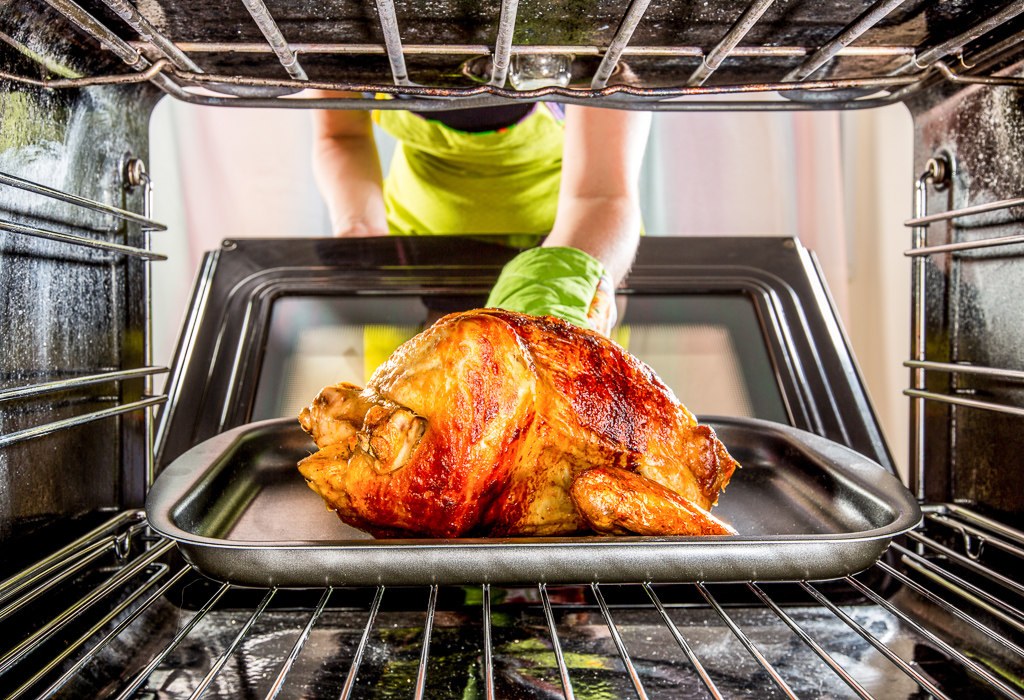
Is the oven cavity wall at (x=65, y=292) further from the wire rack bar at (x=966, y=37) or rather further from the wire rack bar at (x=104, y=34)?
the wire rack bar at (x=966, y=37)

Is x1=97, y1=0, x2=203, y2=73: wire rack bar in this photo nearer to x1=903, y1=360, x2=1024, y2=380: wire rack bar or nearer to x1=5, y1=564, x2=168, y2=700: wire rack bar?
x1=5, y1=564, x2=168, y2=700: wire rack bar

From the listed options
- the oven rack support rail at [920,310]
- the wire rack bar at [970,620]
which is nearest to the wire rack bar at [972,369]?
the oven rack support rail at [920,310]

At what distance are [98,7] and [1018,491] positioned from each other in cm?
110

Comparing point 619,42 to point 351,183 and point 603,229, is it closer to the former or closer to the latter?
point 603,229

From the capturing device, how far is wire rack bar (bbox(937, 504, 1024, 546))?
0.78 meters

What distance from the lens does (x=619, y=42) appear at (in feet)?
2.37

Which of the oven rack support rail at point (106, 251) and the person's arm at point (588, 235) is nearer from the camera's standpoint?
the oven rack support rail at point (106, 251)

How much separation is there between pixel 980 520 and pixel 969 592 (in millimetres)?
136

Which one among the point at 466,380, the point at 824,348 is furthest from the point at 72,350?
the point at 824,348

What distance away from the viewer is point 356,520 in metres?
0.80

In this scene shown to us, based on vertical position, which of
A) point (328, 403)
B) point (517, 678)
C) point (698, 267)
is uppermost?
point (698, 267)

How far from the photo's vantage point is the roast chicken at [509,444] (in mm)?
749

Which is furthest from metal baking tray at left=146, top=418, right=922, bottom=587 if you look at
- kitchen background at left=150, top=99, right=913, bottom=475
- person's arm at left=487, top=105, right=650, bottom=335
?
kitchen background at left=150, top=99, right=913, bottom=475

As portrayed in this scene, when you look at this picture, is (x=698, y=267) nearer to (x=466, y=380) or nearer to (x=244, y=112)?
(x=466, y=380)
